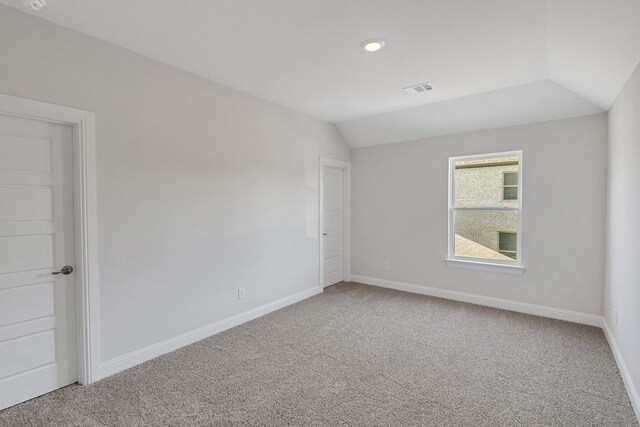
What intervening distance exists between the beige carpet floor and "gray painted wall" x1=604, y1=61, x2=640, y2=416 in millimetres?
323

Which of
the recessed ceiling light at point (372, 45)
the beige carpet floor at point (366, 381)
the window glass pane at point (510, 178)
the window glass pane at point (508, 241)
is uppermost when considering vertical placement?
the recessed ceiling light at point (372, 45)

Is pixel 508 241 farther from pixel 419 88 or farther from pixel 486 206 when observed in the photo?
pixel 419 88

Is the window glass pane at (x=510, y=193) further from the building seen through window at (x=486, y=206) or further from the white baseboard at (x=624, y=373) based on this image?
the white baseboard at (x=624, y=373)

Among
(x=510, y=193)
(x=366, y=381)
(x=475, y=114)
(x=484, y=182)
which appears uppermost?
(x=475, y=114)

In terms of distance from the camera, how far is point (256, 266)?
145 inches

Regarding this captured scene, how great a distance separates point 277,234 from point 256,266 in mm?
494

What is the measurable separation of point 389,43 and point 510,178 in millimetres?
2550

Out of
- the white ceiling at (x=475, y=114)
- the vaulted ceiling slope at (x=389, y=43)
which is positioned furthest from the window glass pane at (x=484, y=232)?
the vaulted ceiling slope at (x=389, y=43)

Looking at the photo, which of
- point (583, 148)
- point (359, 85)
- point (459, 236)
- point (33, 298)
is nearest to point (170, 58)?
point (359, 85)

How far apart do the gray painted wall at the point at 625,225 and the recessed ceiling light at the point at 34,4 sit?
3840mm

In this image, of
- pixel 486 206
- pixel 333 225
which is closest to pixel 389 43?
pixel 486 206

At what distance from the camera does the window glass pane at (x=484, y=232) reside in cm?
398

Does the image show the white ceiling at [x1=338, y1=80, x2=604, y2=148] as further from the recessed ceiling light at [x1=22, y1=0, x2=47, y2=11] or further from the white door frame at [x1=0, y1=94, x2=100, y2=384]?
the recessed ceiling light at [x1=22, y1=0, x2=47, y2=11]

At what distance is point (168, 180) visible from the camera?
111 inches
